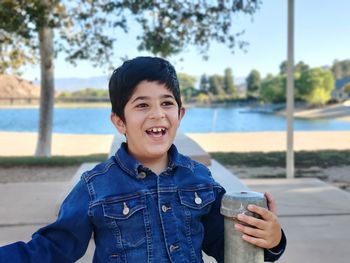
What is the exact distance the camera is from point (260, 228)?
3.78 feet

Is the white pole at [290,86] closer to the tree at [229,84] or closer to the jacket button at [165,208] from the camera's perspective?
→ the jacket button at [165,208]

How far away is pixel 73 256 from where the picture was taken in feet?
4.00

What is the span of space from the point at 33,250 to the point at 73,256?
11cm

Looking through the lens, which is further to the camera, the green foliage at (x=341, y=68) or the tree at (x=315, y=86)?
the green foliage at (x=341, y=68)

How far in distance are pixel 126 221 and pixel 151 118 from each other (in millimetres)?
279

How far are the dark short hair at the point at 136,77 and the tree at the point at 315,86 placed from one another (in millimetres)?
81032

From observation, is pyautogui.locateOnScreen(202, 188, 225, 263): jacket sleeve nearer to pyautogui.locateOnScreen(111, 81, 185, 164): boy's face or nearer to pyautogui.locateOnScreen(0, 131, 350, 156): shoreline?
pyautogui.locateOnScreen(111, 81, 185, 164): boy's face

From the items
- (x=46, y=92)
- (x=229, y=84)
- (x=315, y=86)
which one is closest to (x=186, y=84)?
(x=46, y=92)

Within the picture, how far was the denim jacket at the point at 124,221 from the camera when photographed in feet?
3.92

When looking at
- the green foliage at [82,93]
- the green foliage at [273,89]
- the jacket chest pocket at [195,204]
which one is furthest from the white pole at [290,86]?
the green foliage at [82,93]

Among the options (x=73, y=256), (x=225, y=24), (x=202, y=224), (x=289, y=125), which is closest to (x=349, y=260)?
(x=202, y=224)

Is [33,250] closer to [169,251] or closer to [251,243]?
[169,251]

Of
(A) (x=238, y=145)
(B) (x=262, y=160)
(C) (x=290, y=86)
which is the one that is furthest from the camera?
(A) (x=238, y=145)

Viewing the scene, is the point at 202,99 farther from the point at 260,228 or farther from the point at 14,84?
the point at 260,228
